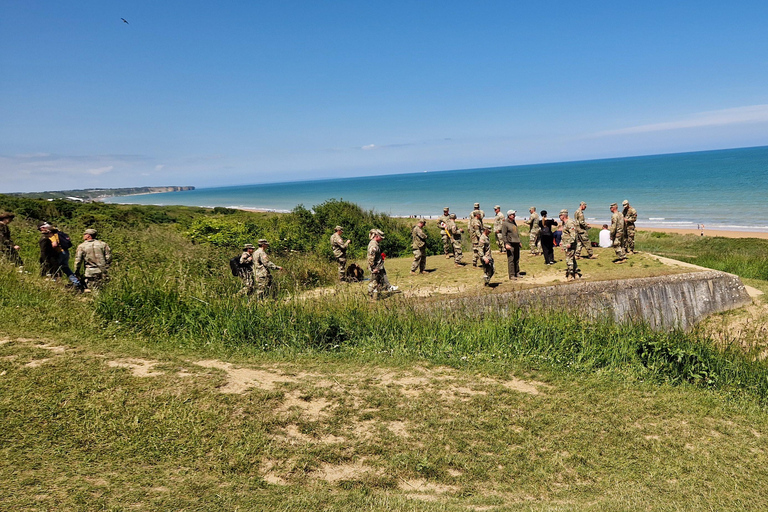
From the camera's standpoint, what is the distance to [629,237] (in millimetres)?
18234

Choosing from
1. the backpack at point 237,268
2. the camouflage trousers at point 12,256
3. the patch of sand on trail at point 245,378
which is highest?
the camouflage trousers at point 12,256

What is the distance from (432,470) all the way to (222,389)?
9.60ft

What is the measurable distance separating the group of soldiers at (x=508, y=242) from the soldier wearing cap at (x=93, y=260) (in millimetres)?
5795

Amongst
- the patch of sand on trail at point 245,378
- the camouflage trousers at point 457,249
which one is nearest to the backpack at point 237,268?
the patch of sand on trail at point 245,378

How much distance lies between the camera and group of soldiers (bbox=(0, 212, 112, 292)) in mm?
10875

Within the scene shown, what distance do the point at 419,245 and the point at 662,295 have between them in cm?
727

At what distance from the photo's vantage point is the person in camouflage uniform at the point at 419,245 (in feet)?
54.1

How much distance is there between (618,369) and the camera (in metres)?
8.45

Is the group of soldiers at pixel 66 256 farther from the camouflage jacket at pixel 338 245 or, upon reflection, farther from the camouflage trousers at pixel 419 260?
the camouflage trousers at pixel 419 260

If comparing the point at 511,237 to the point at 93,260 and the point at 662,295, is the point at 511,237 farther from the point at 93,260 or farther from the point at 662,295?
the point at 93,260

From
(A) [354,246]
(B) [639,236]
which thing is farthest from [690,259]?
(A) [354,246]

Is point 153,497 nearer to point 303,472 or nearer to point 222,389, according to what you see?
point 303,472

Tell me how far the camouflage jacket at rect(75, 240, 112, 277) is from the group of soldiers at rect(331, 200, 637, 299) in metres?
5.80

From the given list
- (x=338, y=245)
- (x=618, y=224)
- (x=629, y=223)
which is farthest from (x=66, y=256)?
(x=629, y=223)
